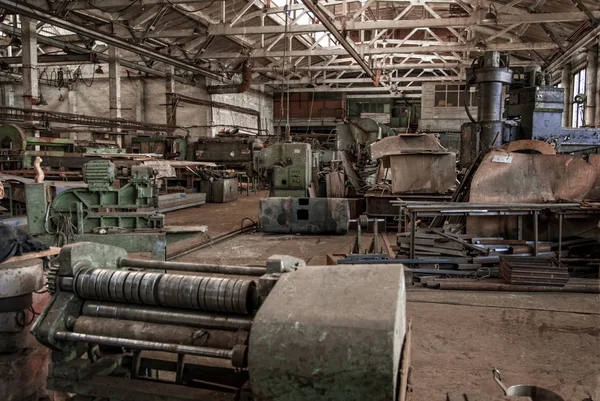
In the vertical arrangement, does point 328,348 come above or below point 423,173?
below

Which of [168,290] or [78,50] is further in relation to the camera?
[78,50]

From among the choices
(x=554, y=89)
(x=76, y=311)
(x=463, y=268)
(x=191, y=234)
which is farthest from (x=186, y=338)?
(x=554, y=89)

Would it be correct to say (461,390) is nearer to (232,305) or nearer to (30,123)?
(232,305)

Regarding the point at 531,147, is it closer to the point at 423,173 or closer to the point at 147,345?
the point at 423,173

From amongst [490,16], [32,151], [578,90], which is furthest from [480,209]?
[578,90]

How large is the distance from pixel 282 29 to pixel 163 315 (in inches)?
468

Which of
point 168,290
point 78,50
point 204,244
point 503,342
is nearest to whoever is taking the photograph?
point 168,290

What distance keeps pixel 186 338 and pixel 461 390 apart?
179 centimetres

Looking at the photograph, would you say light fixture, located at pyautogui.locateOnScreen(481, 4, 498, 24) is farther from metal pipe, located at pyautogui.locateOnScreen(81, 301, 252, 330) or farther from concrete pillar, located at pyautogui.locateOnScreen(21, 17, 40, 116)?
metal pipe, located at pyautogui.locateOnScreen(81, 301, 252, 330)

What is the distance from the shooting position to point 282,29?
12.7 m

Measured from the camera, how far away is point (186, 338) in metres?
1.93

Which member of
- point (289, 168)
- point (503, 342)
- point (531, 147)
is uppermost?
point (531, 147)

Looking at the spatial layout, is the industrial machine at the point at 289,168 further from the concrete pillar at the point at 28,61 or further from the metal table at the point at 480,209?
the concrete pillar at the point at 28,61

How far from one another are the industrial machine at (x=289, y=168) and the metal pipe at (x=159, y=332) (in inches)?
309
